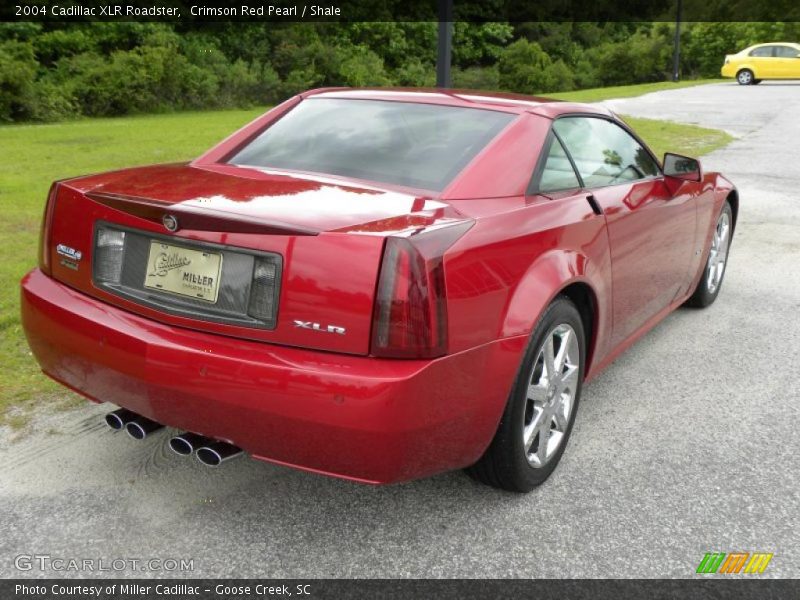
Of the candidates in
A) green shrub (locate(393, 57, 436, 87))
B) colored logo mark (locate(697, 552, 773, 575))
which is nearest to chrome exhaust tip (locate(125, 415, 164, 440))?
colored logo mark (locate(697, 552, 773, 575))

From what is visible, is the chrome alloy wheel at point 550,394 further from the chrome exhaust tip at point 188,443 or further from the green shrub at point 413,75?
the green shrub at point 413,75

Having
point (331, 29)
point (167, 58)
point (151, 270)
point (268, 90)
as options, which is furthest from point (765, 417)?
point (331, 29)

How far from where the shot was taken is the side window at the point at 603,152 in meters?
3.48

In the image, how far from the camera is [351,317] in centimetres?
A: 230

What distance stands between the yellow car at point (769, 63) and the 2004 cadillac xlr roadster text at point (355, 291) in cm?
3401

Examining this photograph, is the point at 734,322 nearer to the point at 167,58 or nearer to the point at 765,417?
the point at 765,417

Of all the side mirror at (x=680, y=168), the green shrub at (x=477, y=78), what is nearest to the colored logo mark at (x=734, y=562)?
the side mirror at (x=680, y=168)

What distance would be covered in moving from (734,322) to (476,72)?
43043mm

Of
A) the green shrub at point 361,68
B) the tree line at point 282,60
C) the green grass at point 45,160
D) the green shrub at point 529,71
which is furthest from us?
the green shrub at point 529,71

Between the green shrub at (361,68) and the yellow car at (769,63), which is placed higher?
the yellow car at (769,63)

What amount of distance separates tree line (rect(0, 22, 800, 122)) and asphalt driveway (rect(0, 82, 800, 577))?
19.1 metres

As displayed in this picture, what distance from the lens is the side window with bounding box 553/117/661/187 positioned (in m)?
3.48

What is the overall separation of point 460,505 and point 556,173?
1.37m

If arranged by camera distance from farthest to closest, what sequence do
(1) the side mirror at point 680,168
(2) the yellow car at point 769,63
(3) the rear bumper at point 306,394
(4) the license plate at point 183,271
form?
(2) the yellow car at point 769,63, (1) the side mirror at point 680,168, (4) the license plate at point 183,271, (3) the rear bumper at point 306,394
